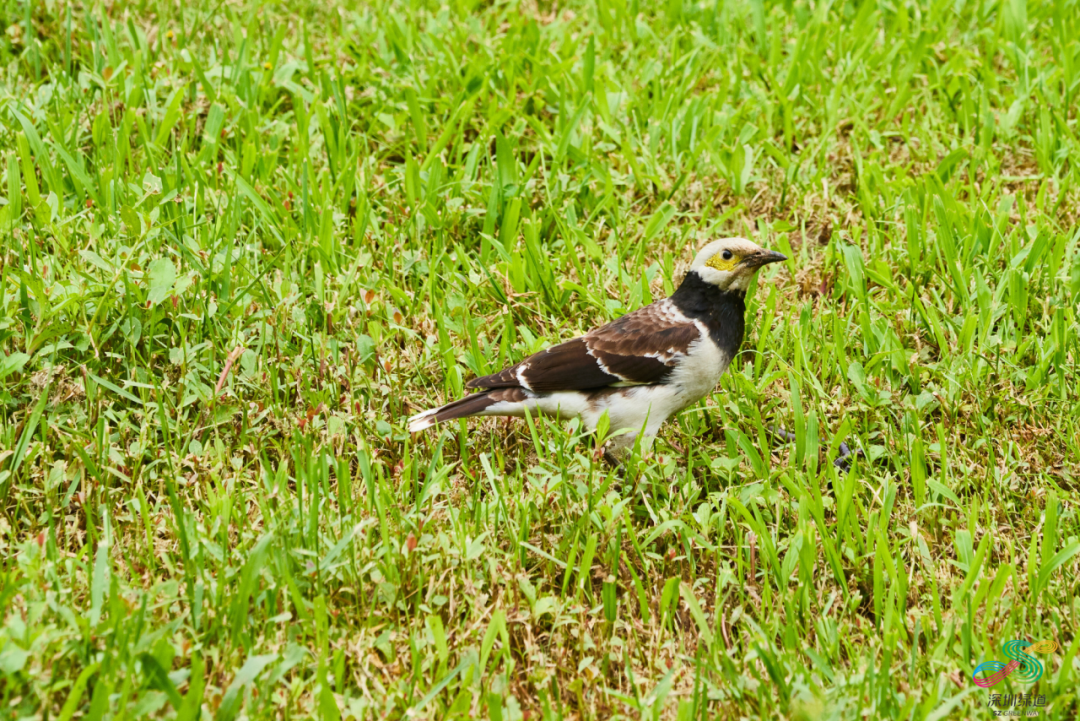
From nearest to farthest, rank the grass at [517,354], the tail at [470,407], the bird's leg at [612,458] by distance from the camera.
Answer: the grass at [517,354]
the tail at [470,407]
the bird's leg at [612,458]

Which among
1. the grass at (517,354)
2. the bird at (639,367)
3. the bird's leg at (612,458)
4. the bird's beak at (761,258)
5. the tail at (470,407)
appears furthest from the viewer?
the bird's leg at (612,458)

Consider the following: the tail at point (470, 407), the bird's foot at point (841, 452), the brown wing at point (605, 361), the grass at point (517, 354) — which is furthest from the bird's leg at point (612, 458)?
the bird's foot at point (841, 452)

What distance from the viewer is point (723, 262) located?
208 inches

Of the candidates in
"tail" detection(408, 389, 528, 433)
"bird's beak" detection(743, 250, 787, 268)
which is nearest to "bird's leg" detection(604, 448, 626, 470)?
"tail" detection(408, 389, 528, 433)

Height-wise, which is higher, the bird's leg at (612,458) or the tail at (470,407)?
the tail at (470,407)

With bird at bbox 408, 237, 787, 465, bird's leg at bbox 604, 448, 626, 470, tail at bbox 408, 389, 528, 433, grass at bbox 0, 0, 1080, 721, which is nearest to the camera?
grass at bbox 0, 0, 1080, 721

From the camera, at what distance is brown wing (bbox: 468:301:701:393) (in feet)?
16.7

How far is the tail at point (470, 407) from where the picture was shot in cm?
495

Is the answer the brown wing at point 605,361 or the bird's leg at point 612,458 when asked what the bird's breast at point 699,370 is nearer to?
the brown wing at point 605,361

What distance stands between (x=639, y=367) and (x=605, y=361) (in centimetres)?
18

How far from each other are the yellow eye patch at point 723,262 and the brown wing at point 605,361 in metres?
0.32

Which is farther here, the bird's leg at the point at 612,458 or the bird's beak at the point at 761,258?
the bird's leg at the point at 612,458

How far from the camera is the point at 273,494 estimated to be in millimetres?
4344

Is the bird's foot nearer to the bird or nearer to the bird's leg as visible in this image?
the bird
